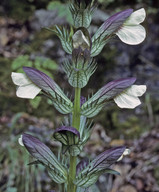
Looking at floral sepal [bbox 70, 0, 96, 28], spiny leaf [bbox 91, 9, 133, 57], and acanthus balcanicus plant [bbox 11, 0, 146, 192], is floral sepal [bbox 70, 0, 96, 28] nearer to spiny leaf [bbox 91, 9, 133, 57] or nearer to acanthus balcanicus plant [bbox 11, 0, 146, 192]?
acanthus balcanicus plant [bbox 11, 0, 146, 192]

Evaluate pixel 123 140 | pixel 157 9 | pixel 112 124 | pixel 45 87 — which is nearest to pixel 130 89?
pixel 45 87

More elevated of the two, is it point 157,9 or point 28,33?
point 157,9

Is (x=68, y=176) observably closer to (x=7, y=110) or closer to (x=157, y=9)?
(x=7, y=110)

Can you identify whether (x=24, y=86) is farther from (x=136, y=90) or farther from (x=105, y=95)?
(x=136, y=90)

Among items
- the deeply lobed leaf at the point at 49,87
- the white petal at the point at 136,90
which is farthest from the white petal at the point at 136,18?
the deeply lobed leaf at the point at 49,87

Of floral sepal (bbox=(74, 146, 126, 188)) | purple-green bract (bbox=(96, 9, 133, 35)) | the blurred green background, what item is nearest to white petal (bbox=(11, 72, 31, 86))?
purple-green bract (bbox=(96, 9, 133, 35))

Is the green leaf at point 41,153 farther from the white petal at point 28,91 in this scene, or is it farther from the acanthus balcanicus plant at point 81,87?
the white petal at point 28,91
